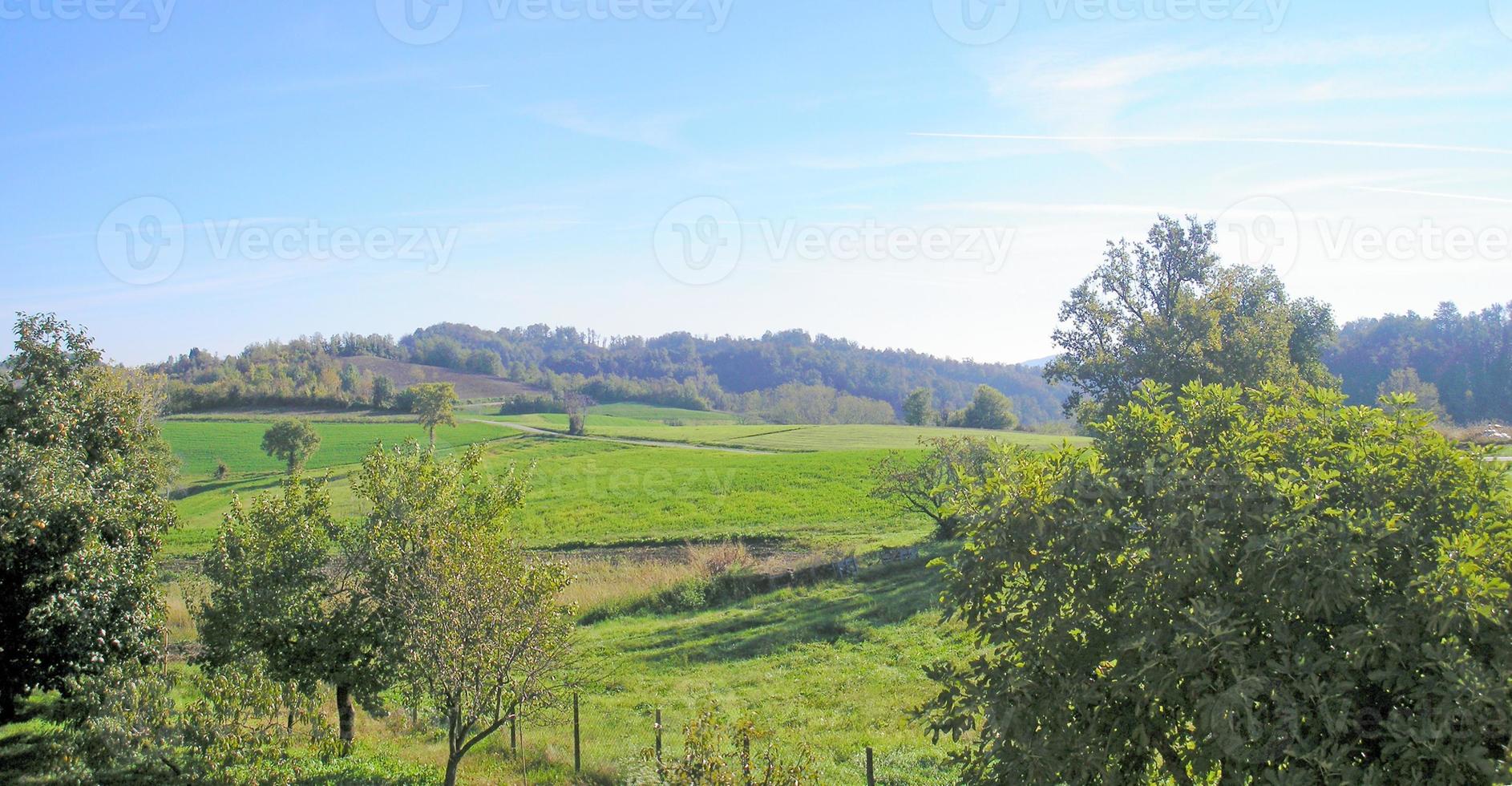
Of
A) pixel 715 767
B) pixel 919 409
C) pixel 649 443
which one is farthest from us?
pixel 919 409

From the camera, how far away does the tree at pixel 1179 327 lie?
3156cm

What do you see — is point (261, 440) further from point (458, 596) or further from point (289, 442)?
point (458, 596)

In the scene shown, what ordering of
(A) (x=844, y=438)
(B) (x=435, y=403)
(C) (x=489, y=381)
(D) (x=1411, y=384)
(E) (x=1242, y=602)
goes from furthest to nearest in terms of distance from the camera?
(C) (x=489, y=381), (A) (x=844, y=438), (B) (x=435, y=403), (D) (x=1411, y=384), (E) (x=1242, y=602)

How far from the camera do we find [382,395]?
111 meters

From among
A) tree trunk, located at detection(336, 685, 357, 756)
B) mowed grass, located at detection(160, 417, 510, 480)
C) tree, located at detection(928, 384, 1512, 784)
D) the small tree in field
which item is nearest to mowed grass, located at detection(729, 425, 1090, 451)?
mowed grass, located at detection(160, 417, 510, 480)

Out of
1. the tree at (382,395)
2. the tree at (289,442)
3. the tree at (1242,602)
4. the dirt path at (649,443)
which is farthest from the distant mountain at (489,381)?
the tree at (1242,602)

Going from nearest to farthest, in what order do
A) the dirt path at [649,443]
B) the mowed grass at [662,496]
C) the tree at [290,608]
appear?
the tree at [290,608] → the mowed grass at [662,496] → the dirt path at [649,443]

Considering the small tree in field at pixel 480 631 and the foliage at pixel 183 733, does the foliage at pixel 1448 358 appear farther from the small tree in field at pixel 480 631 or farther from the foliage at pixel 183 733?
the foliage at pixel 183 733

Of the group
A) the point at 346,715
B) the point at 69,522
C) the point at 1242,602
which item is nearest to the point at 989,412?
the point at 346,715

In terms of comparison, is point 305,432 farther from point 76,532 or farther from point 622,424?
point 76,532

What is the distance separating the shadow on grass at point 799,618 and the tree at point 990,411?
7545 centimetres

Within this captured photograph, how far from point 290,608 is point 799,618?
18.2 metres

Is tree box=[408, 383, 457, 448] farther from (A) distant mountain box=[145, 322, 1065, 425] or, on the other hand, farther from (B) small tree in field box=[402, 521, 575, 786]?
(B) small tree in field box=[402, 521, 575, 786]

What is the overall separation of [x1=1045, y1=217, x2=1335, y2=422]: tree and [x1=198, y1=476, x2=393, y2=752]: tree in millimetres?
26450
